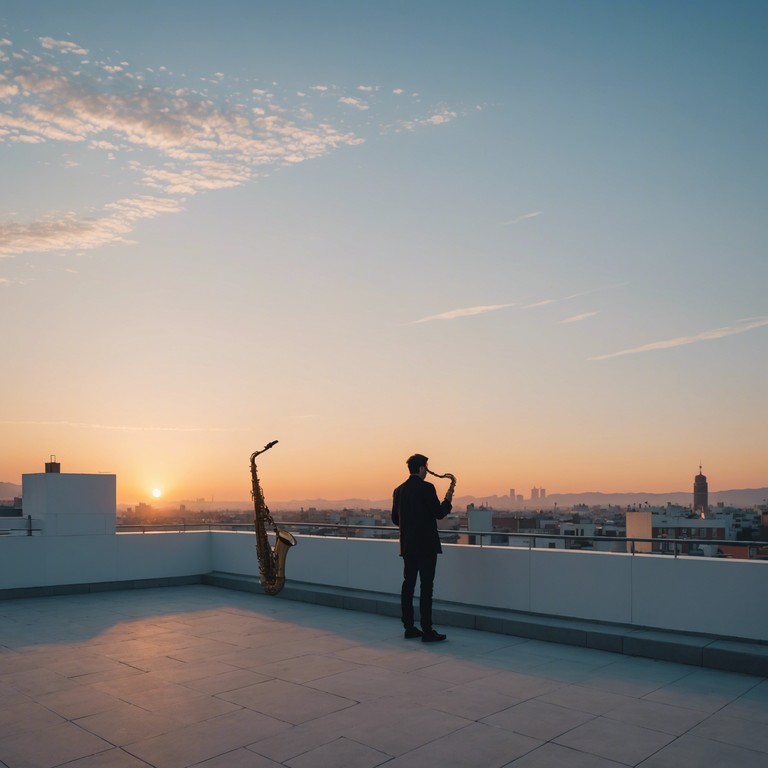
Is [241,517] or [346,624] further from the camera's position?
[241,517]

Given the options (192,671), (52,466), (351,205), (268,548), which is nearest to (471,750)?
(192,671)

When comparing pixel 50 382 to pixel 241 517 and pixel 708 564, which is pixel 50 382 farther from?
pixel 708 564

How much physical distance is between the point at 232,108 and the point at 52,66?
93.4 inches

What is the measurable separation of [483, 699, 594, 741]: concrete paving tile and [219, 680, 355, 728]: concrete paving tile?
40.5 inches

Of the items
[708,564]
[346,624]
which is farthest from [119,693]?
[708,564]

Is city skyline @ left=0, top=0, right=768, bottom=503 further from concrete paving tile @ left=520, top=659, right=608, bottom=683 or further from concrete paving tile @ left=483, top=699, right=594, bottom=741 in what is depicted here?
concrete paving tile @ left=483, top=699, right=594, bottom=741

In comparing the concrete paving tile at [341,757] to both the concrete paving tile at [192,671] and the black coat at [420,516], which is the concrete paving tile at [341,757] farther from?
the black coat at [420,516]

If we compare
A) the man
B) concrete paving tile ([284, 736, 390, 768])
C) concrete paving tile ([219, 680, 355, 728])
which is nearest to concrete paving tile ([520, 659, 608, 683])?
the man

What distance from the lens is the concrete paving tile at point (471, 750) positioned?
3.95 meters

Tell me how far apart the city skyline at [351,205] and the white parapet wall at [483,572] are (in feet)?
3.56

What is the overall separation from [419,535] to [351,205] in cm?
665

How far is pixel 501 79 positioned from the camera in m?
10.1

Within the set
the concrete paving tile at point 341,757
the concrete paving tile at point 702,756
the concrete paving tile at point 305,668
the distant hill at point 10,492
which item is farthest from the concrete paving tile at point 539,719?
the distant hill at point 10,492

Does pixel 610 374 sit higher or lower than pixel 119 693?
higher
